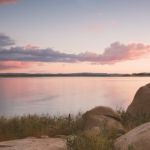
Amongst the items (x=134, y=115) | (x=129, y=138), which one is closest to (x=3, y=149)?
(x=129, y=138)

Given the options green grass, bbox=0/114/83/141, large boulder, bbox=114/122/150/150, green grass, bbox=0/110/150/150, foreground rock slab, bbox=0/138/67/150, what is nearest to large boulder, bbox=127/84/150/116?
green grass, bbox=0/110/150/150

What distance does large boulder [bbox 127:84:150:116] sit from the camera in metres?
14.5

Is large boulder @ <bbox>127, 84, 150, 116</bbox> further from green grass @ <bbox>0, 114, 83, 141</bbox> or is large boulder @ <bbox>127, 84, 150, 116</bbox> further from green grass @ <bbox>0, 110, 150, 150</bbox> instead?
green grass @ <bbox>0, 114, 83, 141</bbox>

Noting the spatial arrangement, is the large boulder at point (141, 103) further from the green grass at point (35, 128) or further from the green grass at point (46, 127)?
the green grass at point (35, 128)

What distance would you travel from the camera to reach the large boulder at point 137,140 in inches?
292

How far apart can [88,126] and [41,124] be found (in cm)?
221

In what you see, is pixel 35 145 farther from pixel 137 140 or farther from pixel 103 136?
pixel 137 140

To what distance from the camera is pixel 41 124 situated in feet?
45.9

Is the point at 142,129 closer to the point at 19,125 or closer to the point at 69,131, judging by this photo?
the point at 69,131

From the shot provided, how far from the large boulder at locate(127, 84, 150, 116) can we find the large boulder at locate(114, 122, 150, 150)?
605 centimetres

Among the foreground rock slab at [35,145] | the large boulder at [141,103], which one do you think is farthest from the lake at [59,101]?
the foreground rock slab at [35,145]

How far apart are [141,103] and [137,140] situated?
24.7ft

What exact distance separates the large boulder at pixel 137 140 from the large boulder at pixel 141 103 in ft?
19.8

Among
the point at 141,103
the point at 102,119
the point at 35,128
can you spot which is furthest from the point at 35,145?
the point at 141,103
